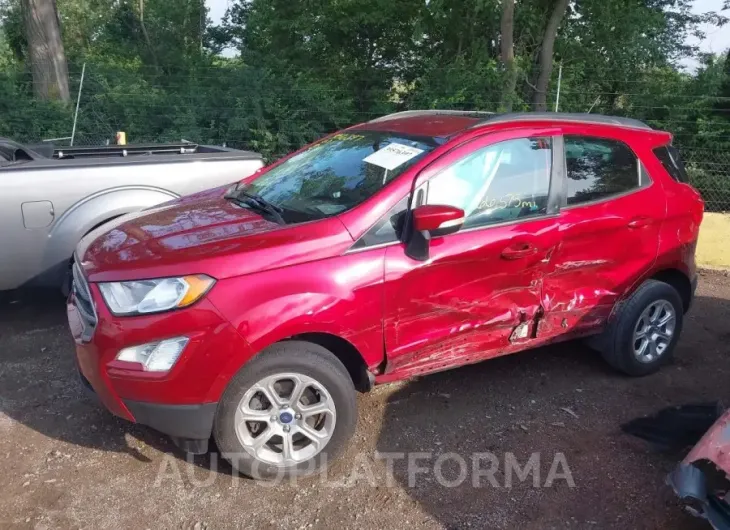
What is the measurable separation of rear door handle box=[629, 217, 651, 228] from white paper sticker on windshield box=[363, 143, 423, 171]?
5.14 feet

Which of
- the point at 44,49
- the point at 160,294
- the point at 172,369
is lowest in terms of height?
the point at 172,369

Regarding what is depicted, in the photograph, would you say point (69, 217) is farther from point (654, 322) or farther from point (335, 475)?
point (654, 322)

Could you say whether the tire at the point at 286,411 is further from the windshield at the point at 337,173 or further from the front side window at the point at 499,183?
the front side window at the point at 499,183

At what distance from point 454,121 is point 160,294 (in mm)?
2125

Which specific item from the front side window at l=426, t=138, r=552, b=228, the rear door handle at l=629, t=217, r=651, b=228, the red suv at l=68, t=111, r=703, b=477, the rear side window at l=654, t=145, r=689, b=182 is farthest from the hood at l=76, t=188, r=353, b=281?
the rear side window at l=654, t=145, r=689, b=182

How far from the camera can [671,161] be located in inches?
179

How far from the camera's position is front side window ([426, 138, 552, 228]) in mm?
3531

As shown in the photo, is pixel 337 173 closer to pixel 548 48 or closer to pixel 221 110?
pixel 221 110

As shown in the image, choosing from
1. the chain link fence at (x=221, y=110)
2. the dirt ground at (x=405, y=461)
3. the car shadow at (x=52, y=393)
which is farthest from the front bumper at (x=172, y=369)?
the chain link fence at (x=221, y=110)

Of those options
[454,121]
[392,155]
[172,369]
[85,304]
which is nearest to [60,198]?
[85,304]

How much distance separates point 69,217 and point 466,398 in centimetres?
316

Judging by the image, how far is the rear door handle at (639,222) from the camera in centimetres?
415

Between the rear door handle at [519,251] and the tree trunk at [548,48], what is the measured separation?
8445 mm

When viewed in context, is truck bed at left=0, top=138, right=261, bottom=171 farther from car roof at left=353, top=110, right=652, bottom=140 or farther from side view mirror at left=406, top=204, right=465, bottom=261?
side view mirror at left=406, top=204, right=465, bottom=261
